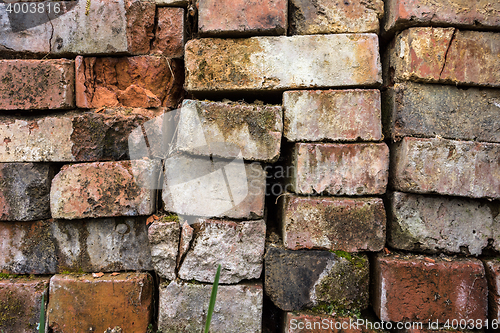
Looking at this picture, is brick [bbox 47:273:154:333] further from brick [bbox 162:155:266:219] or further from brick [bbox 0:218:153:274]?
brick [bbox 162:155:266:219]

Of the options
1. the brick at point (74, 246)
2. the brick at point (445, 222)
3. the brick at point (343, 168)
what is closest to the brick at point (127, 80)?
the brick at point (74, 246)

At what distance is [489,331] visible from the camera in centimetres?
159

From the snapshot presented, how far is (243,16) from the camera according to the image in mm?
1562

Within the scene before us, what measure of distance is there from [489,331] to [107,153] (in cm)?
242

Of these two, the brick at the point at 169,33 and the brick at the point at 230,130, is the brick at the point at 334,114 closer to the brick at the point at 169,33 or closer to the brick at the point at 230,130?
the brick at the point at 230,130

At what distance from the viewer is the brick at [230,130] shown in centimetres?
154

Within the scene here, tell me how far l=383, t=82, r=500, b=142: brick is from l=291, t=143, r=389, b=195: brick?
21 cm

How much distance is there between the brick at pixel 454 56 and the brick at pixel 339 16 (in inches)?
9.7

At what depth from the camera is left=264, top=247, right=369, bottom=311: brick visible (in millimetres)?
1551

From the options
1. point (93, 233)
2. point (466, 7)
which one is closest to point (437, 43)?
point (466, 7)

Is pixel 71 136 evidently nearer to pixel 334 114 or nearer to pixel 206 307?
pixel 206 307

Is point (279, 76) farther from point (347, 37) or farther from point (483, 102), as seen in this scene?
point (483, 102)

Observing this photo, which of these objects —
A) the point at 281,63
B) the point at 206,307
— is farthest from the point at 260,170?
the point at 206,307

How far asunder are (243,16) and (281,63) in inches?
13.2
